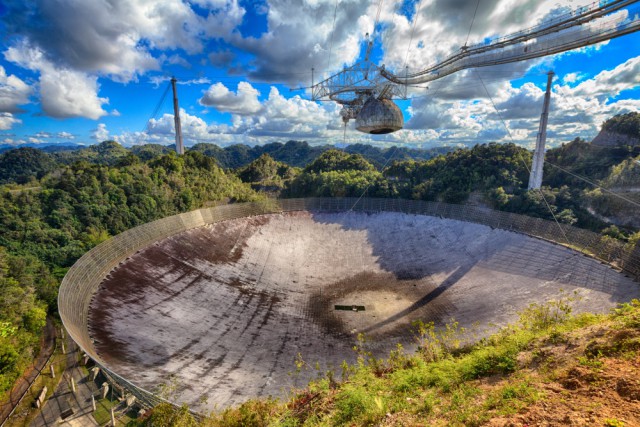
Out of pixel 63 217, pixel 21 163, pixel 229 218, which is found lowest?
pixel 63 217

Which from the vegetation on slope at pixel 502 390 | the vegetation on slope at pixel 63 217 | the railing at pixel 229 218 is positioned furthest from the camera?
the vegetation on slope at pixel 63 217

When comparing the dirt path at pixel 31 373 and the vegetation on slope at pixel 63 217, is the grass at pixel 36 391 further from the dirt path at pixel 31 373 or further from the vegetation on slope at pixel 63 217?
the vegetation on slope at pixel 63 217

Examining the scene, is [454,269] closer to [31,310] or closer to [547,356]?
[547,356]

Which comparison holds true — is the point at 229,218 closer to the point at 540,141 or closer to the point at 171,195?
the point at 171,195

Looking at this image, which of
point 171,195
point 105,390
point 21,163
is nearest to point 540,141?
point 105,390

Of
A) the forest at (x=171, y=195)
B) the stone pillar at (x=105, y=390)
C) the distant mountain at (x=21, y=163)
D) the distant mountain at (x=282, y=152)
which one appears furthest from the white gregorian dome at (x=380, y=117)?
the distant mountain at (x=282, y=152)

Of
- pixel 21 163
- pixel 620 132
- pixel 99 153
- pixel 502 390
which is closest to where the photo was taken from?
pixel 502 390
